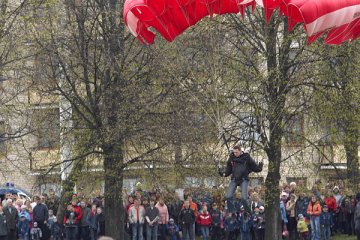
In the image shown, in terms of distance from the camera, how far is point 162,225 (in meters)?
34.1

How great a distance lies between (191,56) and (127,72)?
2.09 metres

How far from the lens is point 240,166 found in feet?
76.8

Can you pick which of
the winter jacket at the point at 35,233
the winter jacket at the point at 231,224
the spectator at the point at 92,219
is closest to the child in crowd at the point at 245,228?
the winter jacket at the point at 231,224

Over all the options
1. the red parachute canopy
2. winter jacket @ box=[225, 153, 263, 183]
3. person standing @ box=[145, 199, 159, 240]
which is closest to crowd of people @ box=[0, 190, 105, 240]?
person standing @ box=[145, 199, 159, 240]

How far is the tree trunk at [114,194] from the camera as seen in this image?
31.9m

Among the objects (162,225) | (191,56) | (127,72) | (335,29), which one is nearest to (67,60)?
(127,72)

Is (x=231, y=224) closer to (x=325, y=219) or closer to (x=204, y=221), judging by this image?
(x=204, y=221)

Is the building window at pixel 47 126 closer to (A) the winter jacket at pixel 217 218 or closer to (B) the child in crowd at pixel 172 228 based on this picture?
(B) the child in crowd at pixel 172 228

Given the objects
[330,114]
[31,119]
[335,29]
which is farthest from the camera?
[31,119]

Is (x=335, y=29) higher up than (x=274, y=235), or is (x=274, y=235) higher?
(x=335, y=29)

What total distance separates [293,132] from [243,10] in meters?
10.5

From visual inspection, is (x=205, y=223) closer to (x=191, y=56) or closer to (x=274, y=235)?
(x=274, y=235)

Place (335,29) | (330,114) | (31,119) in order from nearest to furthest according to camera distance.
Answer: (335,29), (330,114), (31,119)

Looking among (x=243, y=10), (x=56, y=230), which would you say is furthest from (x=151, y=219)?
(x=243, y=10)
